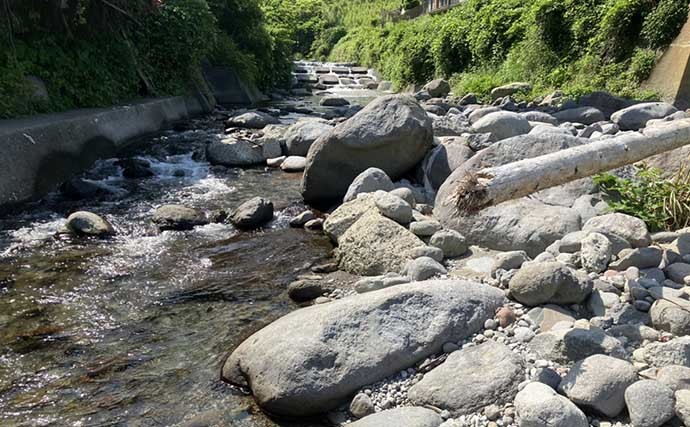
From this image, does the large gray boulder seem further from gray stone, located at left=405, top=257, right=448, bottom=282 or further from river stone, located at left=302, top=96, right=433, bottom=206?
river stone, located at left=302, top=96, right=433, bottom=206

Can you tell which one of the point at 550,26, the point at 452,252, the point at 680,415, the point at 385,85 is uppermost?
the point at 550,26

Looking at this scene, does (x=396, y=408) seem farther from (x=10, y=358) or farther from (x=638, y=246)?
(x=10, y=358)

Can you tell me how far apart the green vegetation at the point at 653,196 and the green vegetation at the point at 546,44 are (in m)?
8.01

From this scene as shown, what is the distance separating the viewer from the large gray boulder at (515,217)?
6113 mm

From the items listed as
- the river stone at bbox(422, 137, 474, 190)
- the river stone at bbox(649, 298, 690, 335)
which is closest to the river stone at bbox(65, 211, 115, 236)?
the river stone at bbox(422, 137, 474, 190)

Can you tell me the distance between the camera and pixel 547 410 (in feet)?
11.1

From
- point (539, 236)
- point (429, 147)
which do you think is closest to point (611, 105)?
point (429, 147)

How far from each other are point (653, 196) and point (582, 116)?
21.3 ft

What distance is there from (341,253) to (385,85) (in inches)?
1038

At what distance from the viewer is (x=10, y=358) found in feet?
16.0

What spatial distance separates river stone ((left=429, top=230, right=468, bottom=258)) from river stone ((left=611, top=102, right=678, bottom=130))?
597cm

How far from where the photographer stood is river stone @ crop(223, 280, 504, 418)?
418cm

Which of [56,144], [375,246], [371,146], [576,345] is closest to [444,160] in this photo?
[371,146]

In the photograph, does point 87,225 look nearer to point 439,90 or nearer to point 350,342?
point 350,342
